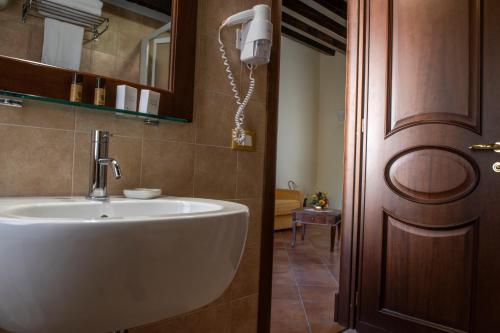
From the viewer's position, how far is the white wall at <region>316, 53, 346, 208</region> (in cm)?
607

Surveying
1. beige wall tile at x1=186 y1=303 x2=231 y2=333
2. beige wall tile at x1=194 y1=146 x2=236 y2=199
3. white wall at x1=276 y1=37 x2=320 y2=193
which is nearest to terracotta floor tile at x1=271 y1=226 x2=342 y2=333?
beige wall tile at x1=186 y1=303 x2=231 y2=333

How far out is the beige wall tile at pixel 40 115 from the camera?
0.83m

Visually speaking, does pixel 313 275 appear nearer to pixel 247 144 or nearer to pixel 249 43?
pixel 247 144

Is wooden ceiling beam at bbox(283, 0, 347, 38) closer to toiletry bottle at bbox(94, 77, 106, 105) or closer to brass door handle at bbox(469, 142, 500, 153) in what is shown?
brass door handle at bbox(469, 142, 500, 153)

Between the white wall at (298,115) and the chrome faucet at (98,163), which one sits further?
the white wall at (298,115)

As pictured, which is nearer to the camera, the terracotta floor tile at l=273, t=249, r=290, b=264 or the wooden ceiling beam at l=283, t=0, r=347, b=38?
the terracotta floor tile at l=273, t=249, r=290, b=264

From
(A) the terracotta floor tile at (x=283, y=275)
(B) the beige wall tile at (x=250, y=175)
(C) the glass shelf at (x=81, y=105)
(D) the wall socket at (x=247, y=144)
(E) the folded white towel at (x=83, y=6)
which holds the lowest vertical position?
(A) the terracotta floor tile at (x=283, y=275)

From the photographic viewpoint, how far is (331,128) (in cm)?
621

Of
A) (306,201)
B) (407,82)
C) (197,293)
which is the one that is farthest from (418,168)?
(306,201)

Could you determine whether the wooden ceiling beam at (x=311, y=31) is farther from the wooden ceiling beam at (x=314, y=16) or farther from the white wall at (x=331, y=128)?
the white wall at (x=331, y=128)

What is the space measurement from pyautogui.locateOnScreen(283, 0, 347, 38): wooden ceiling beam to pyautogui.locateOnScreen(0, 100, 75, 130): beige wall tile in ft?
15.0

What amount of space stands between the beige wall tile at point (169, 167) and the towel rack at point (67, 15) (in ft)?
1.13

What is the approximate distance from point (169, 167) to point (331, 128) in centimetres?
542

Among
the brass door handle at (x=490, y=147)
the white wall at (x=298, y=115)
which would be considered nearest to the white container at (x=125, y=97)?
the brass door handle at (x=490, y=147)
